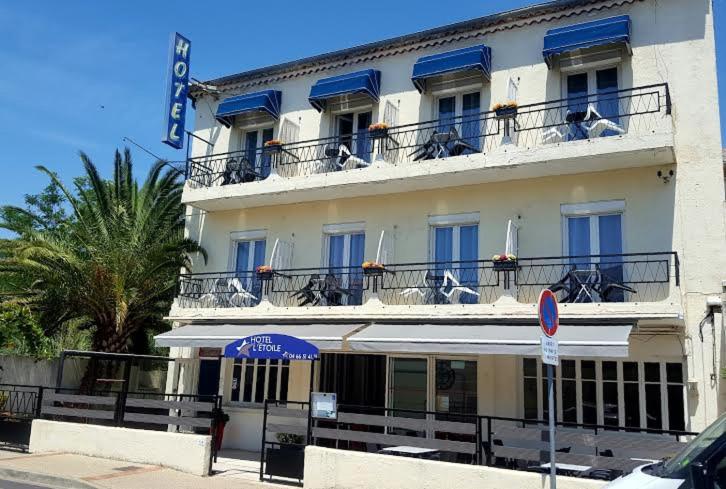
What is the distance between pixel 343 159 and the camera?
18391 millimetres

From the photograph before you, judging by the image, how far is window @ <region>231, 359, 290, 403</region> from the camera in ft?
61.3

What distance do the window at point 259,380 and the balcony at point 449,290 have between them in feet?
5.94

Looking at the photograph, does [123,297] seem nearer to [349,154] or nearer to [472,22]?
[349,154]

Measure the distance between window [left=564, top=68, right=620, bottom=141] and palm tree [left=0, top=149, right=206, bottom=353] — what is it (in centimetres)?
1146

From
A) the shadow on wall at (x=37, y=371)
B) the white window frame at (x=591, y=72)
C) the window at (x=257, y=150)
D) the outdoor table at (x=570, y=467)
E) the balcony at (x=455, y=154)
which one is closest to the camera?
the outdoor table at (x=570, y=467)

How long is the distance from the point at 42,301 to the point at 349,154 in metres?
11.4

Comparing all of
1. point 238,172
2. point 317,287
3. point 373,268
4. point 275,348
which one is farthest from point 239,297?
point 275,348

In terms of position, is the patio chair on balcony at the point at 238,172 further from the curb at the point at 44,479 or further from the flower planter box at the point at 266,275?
the curb at the point at 44,479

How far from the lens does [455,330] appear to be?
1453cm

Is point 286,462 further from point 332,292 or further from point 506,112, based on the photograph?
point 506,112

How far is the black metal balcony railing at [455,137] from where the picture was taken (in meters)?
14.9

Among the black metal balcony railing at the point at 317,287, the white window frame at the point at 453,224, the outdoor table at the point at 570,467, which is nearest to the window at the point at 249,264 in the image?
the black metal balcony railing at the point at 317,287

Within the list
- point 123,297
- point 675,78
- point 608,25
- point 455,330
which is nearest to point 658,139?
point 675,78

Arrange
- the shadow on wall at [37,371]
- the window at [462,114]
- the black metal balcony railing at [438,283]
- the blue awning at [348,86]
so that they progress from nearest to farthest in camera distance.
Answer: the black metal balcony railing at [438,283]
the window at [462,114]
the blue awning at [348,86]
the shadow on wall at [37,371]
